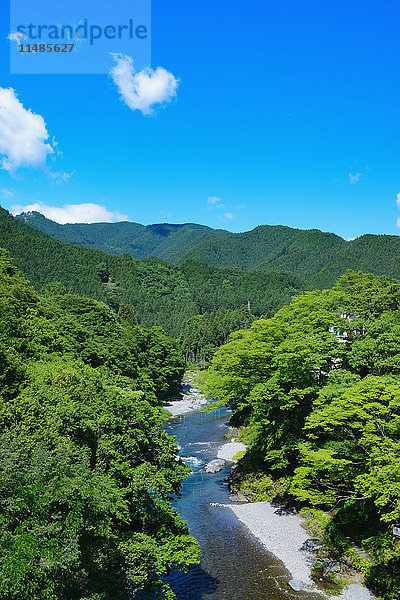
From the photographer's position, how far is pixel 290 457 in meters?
35.3

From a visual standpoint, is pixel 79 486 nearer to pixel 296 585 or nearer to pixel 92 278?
pixel 296 585

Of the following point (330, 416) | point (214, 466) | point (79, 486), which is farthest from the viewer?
point (214, 466)

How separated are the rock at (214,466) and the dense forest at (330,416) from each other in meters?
2.60

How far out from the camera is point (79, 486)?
13.2 m

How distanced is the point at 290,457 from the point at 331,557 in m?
11.5

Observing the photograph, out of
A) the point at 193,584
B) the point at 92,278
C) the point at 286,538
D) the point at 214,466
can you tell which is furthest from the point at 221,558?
the point at 92,278

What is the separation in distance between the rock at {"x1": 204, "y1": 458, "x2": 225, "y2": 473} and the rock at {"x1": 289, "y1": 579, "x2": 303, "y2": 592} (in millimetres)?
17087

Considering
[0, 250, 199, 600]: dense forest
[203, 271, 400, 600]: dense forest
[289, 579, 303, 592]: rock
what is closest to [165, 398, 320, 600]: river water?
[289, 579, 303, 592]: rock

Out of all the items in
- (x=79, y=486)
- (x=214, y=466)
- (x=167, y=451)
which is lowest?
(x=214, y=466)

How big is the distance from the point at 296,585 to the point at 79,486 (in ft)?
50.8

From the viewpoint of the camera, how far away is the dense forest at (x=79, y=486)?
11672mm

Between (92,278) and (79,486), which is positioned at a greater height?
(92,278)

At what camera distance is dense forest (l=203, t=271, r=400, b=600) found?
68.6ft

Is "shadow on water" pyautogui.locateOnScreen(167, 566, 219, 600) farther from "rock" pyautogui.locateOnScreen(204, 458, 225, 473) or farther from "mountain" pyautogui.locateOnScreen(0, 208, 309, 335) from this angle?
"mountain" pyautogui.locateOnScreen(0, 208, 309, 335)
